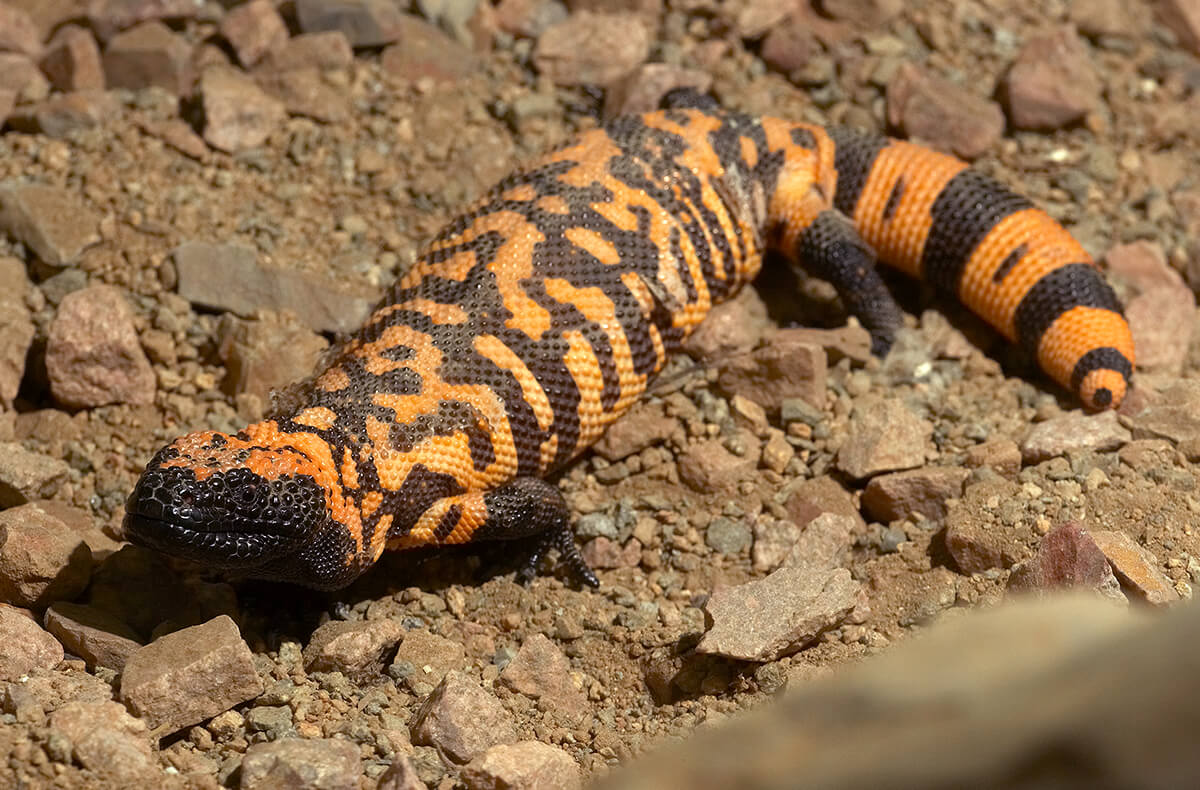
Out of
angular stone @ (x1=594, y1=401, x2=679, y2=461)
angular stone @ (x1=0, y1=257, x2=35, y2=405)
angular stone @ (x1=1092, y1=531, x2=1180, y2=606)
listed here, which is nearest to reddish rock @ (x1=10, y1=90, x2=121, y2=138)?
angular stone @ (x1=0, y1=257, x2=35, y2=405)

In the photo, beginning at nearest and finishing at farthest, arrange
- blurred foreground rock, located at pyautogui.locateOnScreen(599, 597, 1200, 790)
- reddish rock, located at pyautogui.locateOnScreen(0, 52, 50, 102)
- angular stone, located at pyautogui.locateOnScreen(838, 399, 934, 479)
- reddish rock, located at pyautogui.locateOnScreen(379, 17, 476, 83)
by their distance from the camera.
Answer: blurred foreground rock, located at pyautogui.locateOnScreen(599, 597, 1200, 790), angular stone, located at pyautogui.locateOnScreen(838, 399, 934, 479), reddish rock, located at pyautogui.locateOnScreen(0, 52, 50, 102), reddish rock, located at pyautogui.locateOnScreen(379, 17, 476, 83)

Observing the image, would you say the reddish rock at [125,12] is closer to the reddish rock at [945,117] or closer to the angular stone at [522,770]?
the reddish rock at [945,117]

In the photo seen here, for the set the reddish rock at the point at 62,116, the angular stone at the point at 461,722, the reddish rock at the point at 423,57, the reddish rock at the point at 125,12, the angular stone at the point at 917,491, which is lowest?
the angular stone at the point at 461,722

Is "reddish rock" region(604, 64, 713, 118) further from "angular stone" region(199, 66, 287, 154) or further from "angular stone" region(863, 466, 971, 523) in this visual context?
"angular stone" region(863, 466, 971, 523)

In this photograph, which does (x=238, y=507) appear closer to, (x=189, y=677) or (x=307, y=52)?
(x=189, y=677)

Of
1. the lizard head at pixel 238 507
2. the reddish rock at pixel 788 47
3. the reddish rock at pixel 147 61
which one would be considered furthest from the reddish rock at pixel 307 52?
the lizard head at pixel 238 507

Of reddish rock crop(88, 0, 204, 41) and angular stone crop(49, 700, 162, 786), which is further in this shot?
reddish rock crop(88, 0, 204, 41)

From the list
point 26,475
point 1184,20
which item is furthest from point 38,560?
point 1184,20

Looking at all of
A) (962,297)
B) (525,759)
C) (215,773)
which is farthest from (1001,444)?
(215,773)
